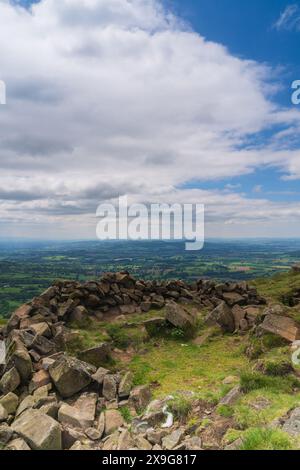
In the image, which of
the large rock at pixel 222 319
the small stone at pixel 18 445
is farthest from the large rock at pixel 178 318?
the small stone at pixel 18 445

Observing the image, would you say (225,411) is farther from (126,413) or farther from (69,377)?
(69,377)

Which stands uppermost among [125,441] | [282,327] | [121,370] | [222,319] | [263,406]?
[282,327]

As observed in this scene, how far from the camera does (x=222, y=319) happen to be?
20.5 m

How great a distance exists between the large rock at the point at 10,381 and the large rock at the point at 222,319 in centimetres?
1143

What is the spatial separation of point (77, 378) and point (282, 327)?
9365 millimetres

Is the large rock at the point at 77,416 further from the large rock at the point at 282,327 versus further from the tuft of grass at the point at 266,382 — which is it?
the large rock at the point at 282,327

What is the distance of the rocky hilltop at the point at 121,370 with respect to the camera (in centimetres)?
857

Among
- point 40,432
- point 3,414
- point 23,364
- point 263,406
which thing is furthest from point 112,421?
point 23,364

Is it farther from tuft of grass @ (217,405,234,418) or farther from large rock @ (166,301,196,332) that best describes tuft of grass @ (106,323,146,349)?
tuft of grass @ (217,405,234,418)

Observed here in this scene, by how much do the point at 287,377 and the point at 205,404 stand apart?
3.06m

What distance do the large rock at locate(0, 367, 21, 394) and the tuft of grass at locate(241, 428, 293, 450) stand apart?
853 centimetres

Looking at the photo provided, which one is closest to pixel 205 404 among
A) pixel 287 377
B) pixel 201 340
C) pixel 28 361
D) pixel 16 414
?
pixel 287 377

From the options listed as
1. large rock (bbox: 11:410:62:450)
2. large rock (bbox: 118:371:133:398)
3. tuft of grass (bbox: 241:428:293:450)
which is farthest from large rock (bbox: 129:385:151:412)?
tuft of grass (bbox: 241:428:293:450)

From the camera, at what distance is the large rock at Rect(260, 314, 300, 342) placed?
15398 mm
